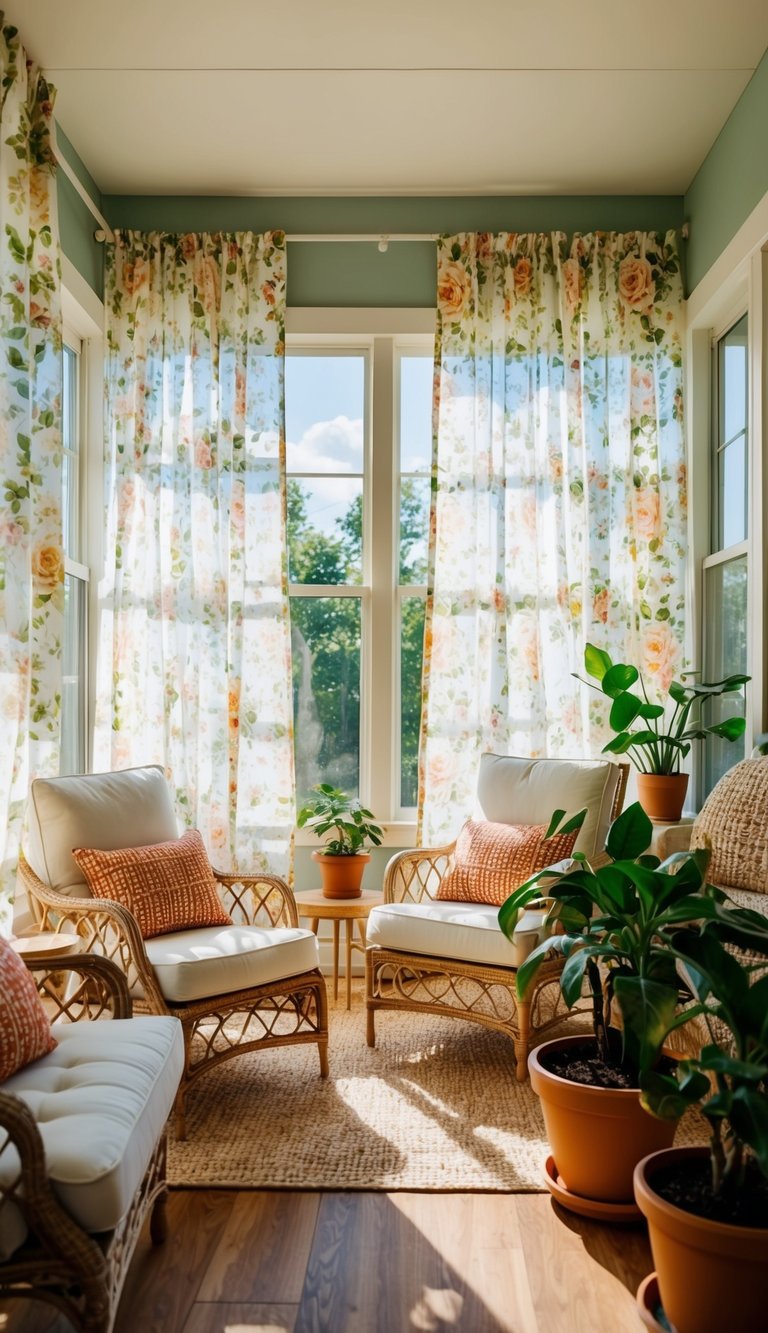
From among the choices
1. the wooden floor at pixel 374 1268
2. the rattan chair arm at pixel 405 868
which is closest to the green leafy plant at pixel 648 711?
the rattan chair arm at pixel 405 868

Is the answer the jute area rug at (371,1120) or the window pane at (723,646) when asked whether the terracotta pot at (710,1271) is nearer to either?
the jute area rug at (371,1120)

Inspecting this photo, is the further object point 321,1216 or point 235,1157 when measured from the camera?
point 235,1157

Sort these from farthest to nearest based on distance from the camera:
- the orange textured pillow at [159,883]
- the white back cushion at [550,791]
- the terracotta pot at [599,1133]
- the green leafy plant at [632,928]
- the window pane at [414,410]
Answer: the window pane at [414,410]
the white back cushion at [550,791]
the orange textured pillow at [159,883]
the terracotta pot at [599,1133]
the green leafy plant at [632,928]

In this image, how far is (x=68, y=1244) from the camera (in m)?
1.51

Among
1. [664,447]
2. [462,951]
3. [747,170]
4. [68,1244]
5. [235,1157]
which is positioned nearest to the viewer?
[68,1244]

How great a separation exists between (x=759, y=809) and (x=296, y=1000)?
4.69 ft

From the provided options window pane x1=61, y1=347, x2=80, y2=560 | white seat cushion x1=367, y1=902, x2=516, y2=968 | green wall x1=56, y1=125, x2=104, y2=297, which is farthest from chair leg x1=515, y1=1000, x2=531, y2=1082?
green wall x1=56, y1=125, x2=104, y2=297

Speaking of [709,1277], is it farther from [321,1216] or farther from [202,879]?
[202,879]

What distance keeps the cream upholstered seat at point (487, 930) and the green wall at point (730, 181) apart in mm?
1971

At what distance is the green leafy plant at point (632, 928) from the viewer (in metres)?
1.74

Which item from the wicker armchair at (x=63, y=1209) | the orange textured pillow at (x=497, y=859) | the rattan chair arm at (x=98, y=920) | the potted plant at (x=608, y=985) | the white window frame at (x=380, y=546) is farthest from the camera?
the white window frame at (x=380, y=546)

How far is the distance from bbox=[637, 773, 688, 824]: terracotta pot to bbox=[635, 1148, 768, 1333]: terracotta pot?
6.64ft

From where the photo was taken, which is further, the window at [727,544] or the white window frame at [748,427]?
the window at [727,544]

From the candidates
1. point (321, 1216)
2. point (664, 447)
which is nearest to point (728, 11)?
point (664, 447)
